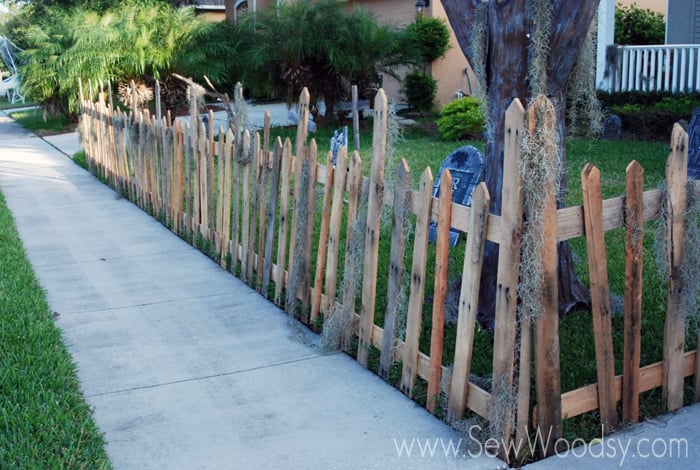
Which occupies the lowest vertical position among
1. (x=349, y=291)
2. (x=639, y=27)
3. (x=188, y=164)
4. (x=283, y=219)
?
(x=349, y=291)

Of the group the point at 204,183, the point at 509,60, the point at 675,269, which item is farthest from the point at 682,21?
the point at 675,269

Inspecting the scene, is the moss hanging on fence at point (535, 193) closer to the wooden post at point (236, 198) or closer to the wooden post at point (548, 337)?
the wooden post at point (548, 337)

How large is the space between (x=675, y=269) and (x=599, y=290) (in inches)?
21.8

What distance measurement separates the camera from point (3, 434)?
3.74 meters

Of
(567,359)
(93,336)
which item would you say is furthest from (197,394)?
(567,359)

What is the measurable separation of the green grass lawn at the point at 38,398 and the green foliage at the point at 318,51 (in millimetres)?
10259

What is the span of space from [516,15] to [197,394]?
281 cm

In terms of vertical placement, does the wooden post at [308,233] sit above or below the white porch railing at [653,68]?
below

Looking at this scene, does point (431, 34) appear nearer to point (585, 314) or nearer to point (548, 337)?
point (585, 314)

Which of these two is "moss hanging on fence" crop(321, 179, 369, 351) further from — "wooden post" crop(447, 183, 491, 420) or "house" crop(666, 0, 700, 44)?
"house" crop(666, 0, 700, 44)

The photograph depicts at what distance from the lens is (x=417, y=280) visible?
409 centimetres

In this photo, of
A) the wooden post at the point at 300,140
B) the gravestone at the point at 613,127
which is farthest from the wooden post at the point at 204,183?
the gravestone at the point at 613,127

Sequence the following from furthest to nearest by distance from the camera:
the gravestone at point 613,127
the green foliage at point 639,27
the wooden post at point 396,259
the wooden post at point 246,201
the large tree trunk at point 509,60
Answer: the green foliage at point 639,27 < the gravestone at point 613,127 < the wooden post at point 246,201 < the large tree trunk at point 509,60 < the wooden post at point 396,259

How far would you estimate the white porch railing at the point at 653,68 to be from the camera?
14.0 meters
